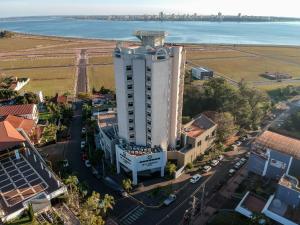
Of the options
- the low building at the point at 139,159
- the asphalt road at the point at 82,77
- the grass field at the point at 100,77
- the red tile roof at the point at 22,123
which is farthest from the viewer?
the grass field at the point at 100,77

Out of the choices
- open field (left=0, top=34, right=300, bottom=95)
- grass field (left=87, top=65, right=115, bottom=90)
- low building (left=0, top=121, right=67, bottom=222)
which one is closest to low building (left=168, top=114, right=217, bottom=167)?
low building (left=0, top=121, right=67, bottom=222)

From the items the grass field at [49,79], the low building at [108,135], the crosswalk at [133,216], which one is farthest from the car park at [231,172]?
the grass field at [49,79]

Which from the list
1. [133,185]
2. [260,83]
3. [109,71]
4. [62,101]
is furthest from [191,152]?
[109,71]

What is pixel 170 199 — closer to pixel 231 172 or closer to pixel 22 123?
pixel 231 172

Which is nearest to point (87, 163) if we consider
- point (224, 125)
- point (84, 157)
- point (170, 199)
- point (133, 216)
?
point (84, 157)

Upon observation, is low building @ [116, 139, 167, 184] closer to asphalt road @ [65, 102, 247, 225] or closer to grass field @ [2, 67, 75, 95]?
asphalt road @ [65, 102, 247, 225]

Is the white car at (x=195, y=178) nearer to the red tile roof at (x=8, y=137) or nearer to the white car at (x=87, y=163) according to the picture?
the white car at (x=87, y=163)

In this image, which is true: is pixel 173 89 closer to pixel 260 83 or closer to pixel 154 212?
pixel 154 212
